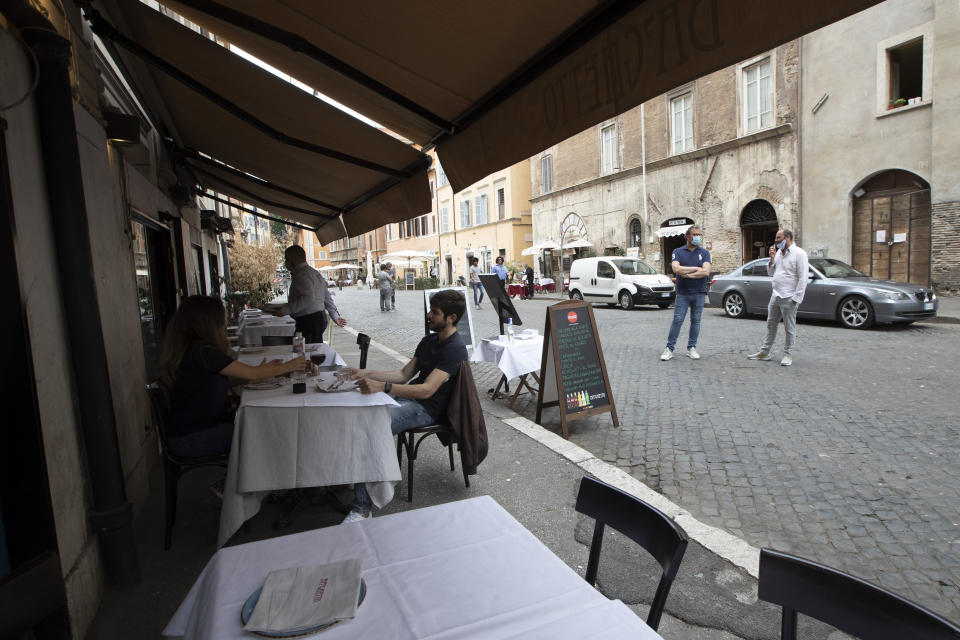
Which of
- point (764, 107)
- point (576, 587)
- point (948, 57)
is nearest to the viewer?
point (576, 587)

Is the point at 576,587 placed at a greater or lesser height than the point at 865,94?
lesser

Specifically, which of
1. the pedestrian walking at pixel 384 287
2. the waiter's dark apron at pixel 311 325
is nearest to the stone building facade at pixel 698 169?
the pedestrian walking at pixel 384 287

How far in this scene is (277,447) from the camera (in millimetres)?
2994

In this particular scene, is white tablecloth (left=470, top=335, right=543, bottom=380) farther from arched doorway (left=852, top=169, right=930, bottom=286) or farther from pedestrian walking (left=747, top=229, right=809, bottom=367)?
arched doorway (left=852, top=169, right=930, bottom=286)

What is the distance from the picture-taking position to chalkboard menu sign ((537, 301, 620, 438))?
194 inches

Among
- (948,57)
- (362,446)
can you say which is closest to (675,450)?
(362,446)

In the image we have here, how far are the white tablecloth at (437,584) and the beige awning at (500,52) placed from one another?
1.61 metres

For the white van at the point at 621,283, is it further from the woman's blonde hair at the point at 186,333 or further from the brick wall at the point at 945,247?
the woman's blonde hair at the point at 186,333

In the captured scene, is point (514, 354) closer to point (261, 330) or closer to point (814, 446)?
point (814, 446)

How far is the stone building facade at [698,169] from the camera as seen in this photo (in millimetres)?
17125

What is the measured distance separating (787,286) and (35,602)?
7.89 meters

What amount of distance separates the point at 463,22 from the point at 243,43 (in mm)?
2117

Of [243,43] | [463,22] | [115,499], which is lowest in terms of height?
[115,499]

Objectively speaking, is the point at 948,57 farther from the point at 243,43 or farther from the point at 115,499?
the point at 115,499
